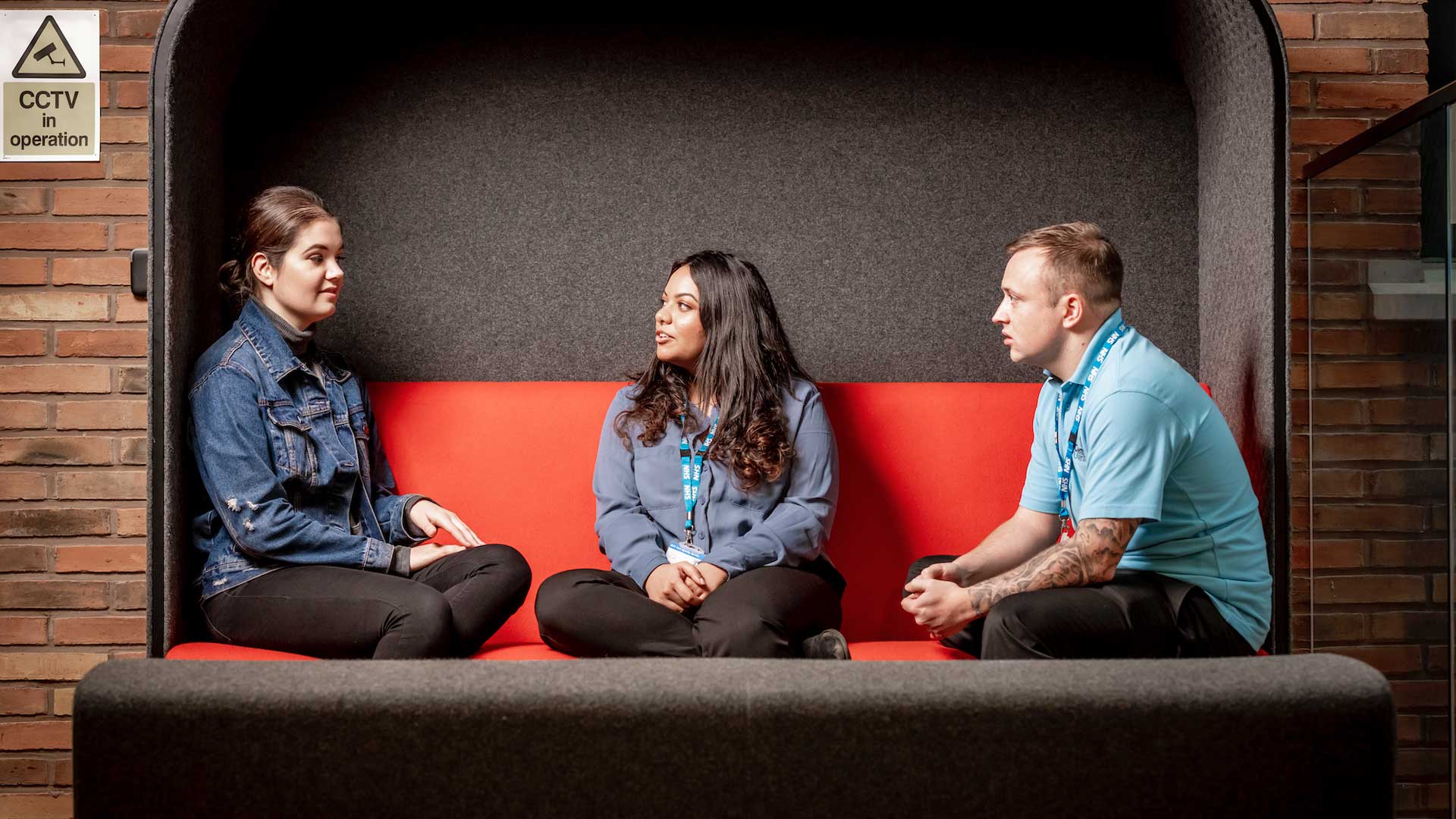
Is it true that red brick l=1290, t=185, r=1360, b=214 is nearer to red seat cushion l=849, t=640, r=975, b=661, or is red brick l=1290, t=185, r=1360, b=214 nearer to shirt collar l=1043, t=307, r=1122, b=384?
shirt collar l=1043, t=307, r=1122, b=384

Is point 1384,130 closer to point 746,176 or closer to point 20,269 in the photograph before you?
point 746,176

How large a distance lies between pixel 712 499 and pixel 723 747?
86 centimetres

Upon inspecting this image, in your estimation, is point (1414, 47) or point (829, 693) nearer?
point (829, 693)

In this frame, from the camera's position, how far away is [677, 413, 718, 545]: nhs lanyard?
2.14 m

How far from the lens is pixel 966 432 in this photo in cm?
237

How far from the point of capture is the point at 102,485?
8.06 feet

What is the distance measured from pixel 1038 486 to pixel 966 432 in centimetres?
33

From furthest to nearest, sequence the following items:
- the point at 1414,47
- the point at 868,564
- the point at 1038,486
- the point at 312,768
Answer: the point at 1414,47
the point at 868,564
the point at 1038,486
the point at 312,768

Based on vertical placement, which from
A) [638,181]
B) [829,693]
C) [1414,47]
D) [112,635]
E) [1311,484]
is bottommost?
[112,635]

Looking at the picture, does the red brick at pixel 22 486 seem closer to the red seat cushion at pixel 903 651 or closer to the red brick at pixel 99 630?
the red brick at pixel 99 630

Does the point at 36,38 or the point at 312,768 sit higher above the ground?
the point at 36,38

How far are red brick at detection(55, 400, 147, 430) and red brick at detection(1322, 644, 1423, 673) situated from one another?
261cm

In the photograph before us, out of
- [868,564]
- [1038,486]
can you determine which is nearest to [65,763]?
[868,564]

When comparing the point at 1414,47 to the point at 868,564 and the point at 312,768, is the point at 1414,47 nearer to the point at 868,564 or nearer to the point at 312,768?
the point at 868,564
